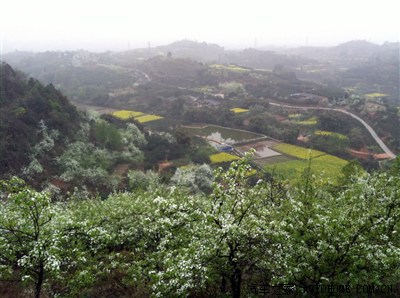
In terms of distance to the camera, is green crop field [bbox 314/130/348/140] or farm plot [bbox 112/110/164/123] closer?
green crop field [bbox 314/130/348/140]

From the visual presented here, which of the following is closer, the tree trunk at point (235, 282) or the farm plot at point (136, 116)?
the tree trunk at point (235, 282)

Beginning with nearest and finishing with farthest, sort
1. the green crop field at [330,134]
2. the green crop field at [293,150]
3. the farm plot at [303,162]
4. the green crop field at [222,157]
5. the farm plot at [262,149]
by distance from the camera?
the farm plot at [303,162], the green crop field at [222,157], the green crop field at [293,150], the farm plot at [262,149], the green crop field at [330,134]

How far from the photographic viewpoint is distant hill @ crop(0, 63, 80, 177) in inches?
1625

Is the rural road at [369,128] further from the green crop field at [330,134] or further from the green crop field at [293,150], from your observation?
the green crop field at [293,150]

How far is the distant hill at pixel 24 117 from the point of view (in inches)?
1625

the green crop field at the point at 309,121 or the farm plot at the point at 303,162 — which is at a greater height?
the green crop field at the point at 309,121

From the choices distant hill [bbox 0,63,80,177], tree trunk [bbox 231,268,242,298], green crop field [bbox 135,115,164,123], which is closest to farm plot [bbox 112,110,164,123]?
green crop field [bbox 135,115,164,123]

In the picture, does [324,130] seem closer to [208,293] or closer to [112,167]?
[112,167]

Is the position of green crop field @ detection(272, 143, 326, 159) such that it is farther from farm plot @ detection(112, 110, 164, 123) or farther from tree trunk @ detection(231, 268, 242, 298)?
tree trunk @ detection(231, 268, 242, 298)

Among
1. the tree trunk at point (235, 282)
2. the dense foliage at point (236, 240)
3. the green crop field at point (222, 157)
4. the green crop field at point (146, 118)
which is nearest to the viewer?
the dense foliage at point (236, 240)

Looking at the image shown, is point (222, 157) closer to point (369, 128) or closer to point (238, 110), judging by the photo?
point (238, 110)

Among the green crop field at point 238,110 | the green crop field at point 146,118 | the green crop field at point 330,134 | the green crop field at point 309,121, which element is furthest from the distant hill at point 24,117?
the green crop field at point 309,121

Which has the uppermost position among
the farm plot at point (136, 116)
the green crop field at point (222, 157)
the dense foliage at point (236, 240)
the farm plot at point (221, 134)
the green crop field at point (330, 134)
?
the dense foliage at point (236, 240)

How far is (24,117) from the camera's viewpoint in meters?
46.2
